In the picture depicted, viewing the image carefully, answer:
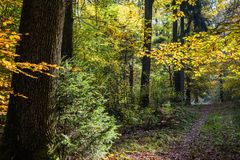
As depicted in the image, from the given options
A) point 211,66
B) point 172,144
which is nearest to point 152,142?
point 172,144

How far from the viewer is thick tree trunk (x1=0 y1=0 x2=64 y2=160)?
5.00 metres

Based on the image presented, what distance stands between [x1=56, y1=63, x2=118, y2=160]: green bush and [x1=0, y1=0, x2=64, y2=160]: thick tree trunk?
565 mm

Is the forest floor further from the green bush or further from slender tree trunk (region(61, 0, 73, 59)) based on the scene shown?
slender tree trunk (region(61, 0, 73, 59))

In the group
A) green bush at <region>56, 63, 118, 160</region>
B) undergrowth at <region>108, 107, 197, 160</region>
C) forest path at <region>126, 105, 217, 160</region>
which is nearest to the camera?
green bush at <region>56, 63, 118, 160</region>

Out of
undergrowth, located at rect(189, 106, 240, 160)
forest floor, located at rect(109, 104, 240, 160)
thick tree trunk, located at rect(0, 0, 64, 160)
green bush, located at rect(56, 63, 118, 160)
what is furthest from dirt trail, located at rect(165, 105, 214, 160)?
thick tree trunk, located at rect(0, 0, 64, 160)

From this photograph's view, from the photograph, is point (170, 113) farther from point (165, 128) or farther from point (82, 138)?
A: point (82, 138)

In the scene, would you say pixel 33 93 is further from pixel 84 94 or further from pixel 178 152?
pixel 178 152

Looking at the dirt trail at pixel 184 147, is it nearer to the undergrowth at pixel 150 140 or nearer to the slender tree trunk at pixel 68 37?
the undergrowth at pixel 150 140

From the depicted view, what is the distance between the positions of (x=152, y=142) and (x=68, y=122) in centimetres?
476

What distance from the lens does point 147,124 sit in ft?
41.0

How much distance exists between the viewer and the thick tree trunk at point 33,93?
5.00m

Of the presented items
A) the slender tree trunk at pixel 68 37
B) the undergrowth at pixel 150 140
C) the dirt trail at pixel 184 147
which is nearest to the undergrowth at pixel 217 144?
the dirt trail at pixel 184 147

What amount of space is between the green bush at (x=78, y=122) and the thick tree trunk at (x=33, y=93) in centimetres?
57

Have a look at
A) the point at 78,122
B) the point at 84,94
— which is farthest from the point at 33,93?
the point at 84,94
